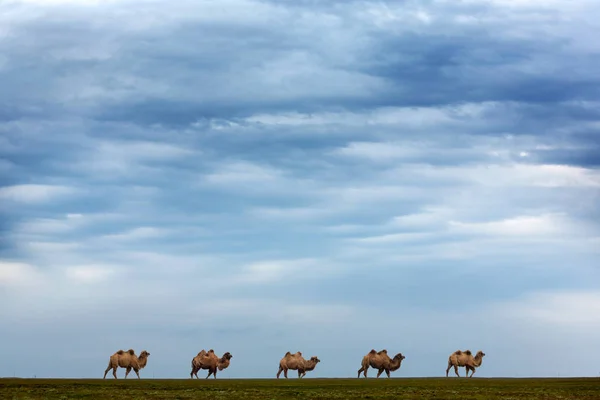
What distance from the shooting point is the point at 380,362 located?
86.4 m

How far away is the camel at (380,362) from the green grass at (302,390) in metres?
12.6

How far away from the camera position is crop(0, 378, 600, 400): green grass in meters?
60.4

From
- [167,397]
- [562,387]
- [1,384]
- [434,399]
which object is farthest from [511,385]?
[1,384]

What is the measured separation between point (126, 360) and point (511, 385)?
3341 centimetres

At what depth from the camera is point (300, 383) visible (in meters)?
73.0

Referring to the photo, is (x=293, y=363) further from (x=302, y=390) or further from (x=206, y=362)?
(x=302, y=390)

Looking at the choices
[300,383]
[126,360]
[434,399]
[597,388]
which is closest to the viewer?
[434,399]

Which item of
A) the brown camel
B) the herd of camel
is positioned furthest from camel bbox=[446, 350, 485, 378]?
the brown camel

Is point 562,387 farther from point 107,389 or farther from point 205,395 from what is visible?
point 107,389

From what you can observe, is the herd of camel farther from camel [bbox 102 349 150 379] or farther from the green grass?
the green grass

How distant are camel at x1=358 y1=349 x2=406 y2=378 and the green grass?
12.6 meters

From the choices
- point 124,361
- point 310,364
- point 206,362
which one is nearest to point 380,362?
point 310,364

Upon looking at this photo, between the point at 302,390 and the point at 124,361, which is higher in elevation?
the point at 124,361

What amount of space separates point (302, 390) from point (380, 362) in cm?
2262
